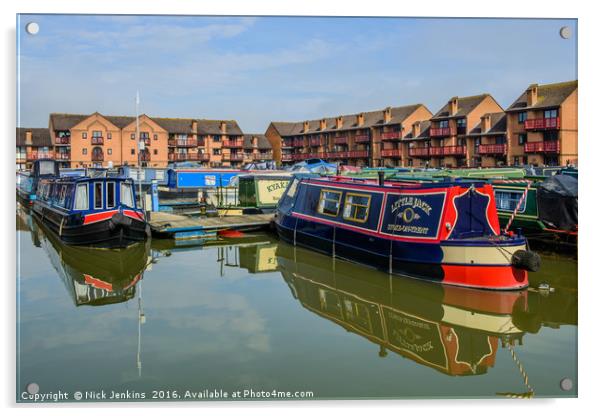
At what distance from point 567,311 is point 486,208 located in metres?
3.12

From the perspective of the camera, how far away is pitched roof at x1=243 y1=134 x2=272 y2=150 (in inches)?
3150

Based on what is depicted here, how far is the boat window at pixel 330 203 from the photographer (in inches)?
684

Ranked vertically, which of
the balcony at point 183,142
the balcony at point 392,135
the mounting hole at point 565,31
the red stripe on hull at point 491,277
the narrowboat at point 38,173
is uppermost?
the balcony at point 183,142

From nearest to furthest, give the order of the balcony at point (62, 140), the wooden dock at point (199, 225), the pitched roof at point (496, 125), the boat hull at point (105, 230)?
the boat hull at point (105, 230)
the wooden dock at point (199, 225)
the pitched roof at point (496, 125)
the balcony at point (62, 140)

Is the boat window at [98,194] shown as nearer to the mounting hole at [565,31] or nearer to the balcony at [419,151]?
the mounting hole at [565,31]

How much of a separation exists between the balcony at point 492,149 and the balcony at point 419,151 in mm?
7173

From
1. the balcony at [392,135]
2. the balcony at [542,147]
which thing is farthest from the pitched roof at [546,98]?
the balcony at [392,135]

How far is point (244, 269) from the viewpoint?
1662 centimetres

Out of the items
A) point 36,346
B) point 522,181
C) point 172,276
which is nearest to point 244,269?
point 172,276

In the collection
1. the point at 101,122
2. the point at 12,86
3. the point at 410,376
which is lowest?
the point at 410,376

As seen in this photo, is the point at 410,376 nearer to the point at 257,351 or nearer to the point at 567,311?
the point at 257,351

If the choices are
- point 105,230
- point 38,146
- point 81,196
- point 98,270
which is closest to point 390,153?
point 38,146

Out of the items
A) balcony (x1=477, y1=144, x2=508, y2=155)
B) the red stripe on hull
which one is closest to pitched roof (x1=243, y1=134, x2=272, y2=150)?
balcony (x1=477, y1=144, x2=508, y2=155)

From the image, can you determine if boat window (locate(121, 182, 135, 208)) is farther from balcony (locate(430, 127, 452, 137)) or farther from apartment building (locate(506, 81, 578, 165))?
balcony (locate(430, 127, 452, 137))
